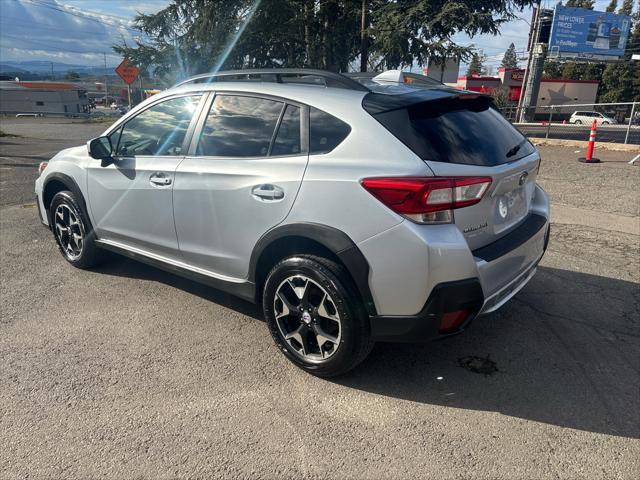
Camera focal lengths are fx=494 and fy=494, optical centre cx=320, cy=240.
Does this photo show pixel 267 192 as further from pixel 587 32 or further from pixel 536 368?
pixel 587 32

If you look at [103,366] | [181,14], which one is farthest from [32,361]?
[181,14]

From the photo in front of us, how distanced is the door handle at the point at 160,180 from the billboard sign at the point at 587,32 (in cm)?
4920

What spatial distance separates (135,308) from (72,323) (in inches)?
18.3

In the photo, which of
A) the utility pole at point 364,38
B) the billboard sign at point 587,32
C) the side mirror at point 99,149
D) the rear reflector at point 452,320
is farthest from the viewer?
the billboard sign at point 587,32

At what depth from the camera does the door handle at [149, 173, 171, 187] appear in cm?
363

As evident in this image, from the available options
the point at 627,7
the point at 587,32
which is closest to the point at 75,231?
the point at 587,32

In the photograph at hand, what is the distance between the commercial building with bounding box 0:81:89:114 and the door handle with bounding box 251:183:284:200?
64.0 m

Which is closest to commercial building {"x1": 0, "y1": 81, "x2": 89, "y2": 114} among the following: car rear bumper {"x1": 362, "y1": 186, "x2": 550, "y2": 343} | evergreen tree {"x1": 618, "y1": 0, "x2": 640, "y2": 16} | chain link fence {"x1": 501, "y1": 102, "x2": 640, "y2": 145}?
chain link fence {"x1": 501, "y1": 102, "x2": 640, "y2": 145}

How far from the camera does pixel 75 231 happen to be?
Result: 15.5ft

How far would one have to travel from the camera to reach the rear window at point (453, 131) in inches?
105

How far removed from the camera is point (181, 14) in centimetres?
2664

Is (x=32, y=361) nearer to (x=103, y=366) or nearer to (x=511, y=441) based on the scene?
(x=103, y=366)

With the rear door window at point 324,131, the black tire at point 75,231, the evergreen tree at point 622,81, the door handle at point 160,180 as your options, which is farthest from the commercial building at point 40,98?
the evergreen tree at point 622,81

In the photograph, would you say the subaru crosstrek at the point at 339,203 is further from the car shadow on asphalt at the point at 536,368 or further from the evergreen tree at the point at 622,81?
the evergreen tree at the point at 622,81
